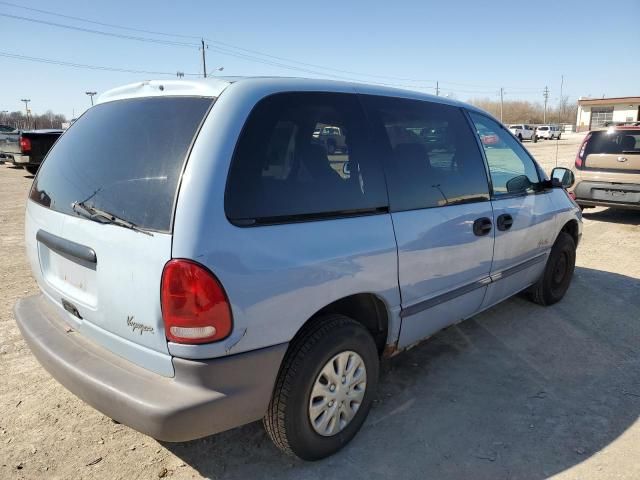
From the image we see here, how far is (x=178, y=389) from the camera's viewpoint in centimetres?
194

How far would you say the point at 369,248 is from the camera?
2.42 metres

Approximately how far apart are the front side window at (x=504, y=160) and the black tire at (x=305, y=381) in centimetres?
175

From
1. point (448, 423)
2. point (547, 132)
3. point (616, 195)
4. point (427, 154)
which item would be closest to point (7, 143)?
point (427, 154)

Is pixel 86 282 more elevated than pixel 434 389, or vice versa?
pixel 86 282

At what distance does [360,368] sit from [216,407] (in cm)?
87

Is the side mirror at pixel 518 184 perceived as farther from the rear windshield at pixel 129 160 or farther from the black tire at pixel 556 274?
the rear windshield at pixel 129 160

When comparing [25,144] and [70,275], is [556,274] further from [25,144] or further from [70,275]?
[25,144]

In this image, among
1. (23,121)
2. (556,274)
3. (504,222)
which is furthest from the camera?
(23,121)

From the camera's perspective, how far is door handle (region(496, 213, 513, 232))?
3.41 meters

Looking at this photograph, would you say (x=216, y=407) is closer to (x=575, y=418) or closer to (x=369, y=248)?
(x=369, y=248)

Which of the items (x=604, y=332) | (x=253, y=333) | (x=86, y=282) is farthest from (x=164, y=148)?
(x=604, y=332)

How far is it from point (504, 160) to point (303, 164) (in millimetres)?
2024

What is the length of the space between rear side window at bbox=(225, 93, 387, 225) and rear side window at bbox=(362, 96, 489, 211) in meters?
0.15

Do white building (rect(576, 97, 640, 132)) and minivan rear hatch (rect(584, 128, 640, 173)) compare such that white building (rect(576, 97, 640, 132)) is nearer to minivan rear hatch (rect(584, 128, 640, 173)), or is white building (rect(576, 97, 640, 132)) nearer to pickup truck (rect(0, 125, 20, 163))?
minivan rear hatch (rect(584, 128, 640, 173))
